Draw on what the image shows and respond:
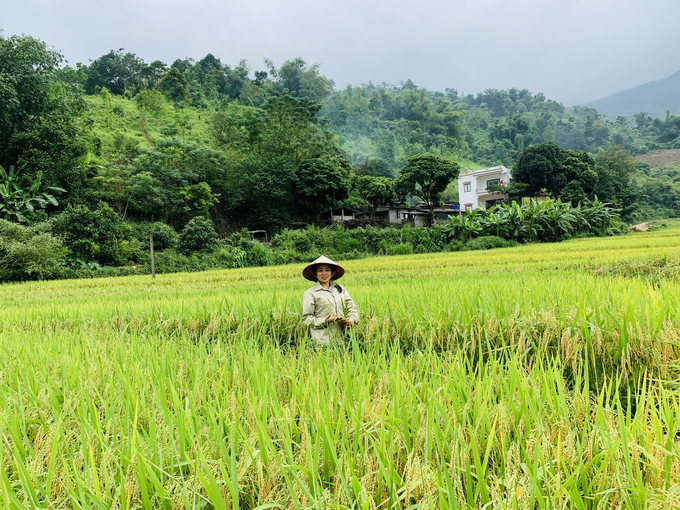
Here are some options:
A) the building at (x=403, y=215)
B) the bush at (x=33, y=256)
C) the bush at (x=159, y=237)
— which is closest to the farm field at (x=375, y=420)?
the bush at (x=33, y=256)

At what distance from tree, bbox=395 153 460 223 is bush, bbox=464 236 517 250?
971 cm

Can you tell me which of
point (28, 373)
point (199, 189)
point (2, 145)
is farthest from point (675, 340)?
point (2, 145)

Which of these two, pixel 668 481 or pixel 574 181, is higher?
pixel 574 181

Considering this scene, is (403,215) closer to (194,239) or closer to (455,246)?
(455,246)

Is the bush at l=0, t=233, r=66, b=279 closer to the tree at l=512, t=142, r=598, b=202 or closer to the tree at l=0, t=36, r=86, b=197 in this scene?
the tree at l=0, t=36, r=86, b=197

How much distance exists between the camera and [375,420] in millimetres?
1364

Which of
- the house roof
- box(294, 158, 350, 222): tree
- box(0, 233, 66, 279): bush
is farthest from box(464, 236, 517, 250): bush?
the house roof

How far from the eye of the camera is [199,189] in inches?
915

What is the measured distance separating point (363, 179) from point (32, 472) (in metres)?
29.3

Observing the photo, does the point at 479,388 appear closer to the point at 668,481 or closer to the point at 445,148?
the point at 668,481

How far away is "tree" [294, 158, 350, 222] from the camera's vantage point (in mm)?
25859

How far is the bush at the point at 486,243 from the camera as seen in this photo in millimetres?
17891

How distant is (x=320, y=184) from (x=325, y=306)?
2323 centimetres

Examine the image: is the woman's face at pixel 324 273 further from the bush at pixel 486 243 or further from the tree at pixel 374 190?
the tree at pixel 374 190
